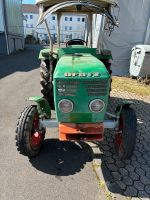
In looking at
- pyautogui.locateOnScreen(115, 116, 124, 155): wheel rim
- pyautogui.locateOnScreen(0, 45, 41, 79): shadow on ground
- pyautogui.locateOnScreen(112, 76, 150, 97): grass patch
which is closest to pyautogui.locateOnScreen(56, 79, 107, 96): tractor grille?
pyautogui.locateOnScreen(115, 116, 124, 155): wheel rim

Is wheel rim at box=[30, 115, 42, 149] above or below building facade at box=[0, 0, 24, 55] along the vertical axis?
→ below

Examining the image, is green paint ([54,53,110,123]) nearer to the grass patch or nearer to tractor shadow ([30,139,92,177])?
tractor shadow ([30,139,92,177])

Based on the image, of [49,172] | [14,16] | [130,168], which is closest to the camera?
[49,172]

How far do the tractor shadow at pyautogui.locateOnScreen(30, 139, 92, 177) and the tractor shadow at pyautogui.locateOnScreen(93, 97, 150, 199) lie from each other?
0.23 metres

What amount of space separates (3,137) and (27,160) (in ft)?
2.91

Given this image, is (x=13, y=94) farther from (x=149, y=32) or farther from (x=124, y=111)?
(x=149, y=32)

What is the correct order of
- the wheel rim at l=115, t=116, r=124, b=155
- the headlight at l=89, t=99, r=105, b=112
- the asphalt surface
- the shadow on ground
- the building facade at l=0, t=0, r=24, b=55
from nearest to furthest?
the asphalt surface, the headlight at l=89, t=99, r=105, b=112, the wheel rim at l=115, t=116, r=124, b=155, the shadow on ground, the building facade at l=0, t=0, r=24, b=55

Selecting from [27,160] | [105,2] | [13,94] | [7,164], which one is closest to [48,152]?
[27,160]

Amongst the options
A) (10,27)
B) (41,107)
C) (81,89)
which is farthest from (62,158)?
(10,27)

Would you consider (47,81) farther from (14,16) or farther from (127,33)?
(14,16)

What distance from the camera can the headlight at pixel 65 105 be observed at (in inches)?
118

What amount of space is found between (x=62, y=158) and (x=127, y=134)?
3.59ft

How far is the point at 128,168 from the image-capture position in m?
3.32

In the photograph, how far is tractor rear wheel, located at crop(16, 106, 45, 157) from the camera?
10.6ft
